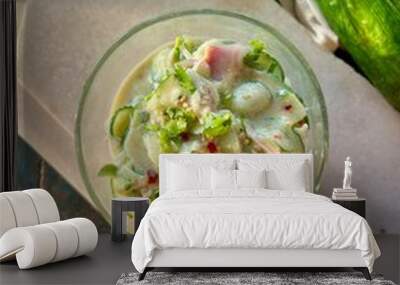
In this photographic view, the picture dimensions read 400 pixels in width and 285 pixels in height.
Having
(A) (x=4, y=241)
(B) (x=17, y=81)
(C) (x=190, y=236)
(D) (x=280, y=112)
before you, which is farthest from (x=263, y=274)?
(B) (x=17, y=81)

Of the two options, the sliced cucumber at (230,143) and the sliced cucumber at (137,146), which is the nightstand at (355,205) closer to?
the sliced cucumber at (230,143)

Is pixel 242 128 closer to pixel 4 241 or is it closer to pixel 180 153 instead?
pixel 180 153

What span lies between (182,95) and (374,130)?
6.36 feet

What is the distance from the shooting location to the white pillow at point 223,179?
6.74 m

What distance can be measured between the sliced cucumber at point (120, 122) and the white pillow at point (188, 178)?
796mm

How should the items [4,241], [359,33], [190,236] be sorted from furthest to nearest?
[359,33]
[4,241]
[190,236]

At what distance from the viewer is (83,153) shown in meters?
7.52

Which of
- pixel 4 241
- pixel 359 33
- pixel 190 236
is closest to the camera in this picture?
pixel 190 236

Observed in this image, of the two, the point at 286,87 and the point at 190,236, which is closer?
the point at 190,236

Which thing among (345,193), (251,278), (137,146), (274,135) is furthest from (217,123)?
(251,278)

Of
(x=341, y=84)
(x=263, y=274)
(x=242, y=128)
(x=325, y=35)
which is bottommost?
(x=263, y=274)

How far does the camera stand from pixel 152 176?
7.46m

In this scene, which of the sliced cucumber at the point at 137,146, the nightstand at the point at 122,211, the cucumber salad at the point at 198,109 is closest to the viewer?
the nightstand at the point at 122,211

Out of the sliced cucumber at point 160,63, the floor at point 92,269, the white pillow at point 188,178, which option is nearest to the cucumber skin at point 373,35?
the sliced cucumber at point 160,63
